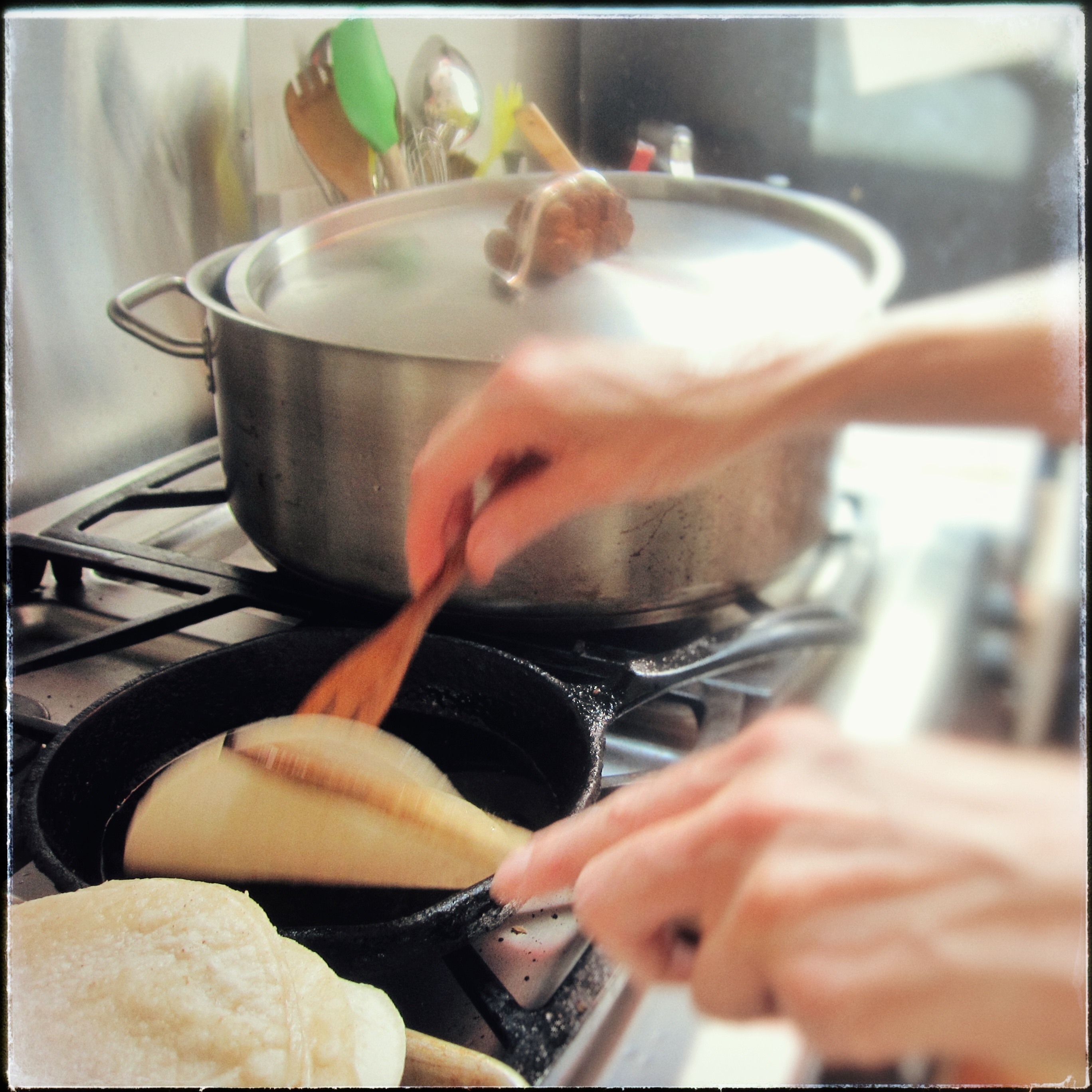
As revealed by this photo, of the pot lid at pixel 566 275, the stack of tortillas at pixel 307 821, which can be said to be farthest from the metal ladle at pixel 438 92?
the stack of tortillas at pixel 307 821

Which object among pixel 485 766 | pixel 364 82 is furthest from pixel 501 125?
pixel 485 766

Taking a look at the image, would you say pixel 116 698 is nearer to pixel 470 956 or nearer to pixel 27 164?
pixel 470 956

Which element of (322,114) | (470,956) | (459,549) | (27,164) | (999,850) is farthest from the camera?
(322,114)

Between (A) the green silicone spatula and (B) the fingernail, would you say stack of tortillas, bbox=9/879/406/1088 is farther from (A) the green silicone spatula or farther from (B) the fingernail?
(A) the green silicone spatula

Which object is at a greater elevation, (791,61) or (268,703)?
(791,61)

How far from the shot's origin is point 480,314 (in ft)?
1.72

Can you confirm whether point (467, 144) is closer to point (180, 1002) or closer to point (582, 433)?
point (582, 433)

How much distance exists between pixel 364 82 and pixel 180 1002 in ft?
2.16

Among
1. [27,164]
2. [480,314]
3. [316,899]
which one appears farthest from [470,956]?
[27,164]

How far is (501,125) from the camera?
83cm

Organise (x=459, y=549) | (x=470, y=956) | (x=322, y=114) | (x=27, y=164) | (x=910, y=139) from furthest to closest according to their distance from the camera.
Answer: (x=910, y=139)
(x=322, y=114)
(x=27, y=164)
(x=459, y=549)
(x=470, y=956)

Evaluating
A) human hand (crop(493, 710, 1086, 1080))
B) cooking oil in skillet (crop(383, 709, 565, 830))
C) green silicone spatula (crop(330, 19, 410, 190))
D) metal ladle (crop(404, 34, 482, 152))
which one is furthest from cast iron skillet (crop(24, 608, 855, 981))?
metal ladle (crop(404, 34, 482, 152))

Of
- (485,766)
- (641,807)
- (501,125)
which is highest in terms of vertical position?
(501,125)

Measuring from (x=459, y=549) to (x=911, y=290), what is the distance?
0.75 metres
